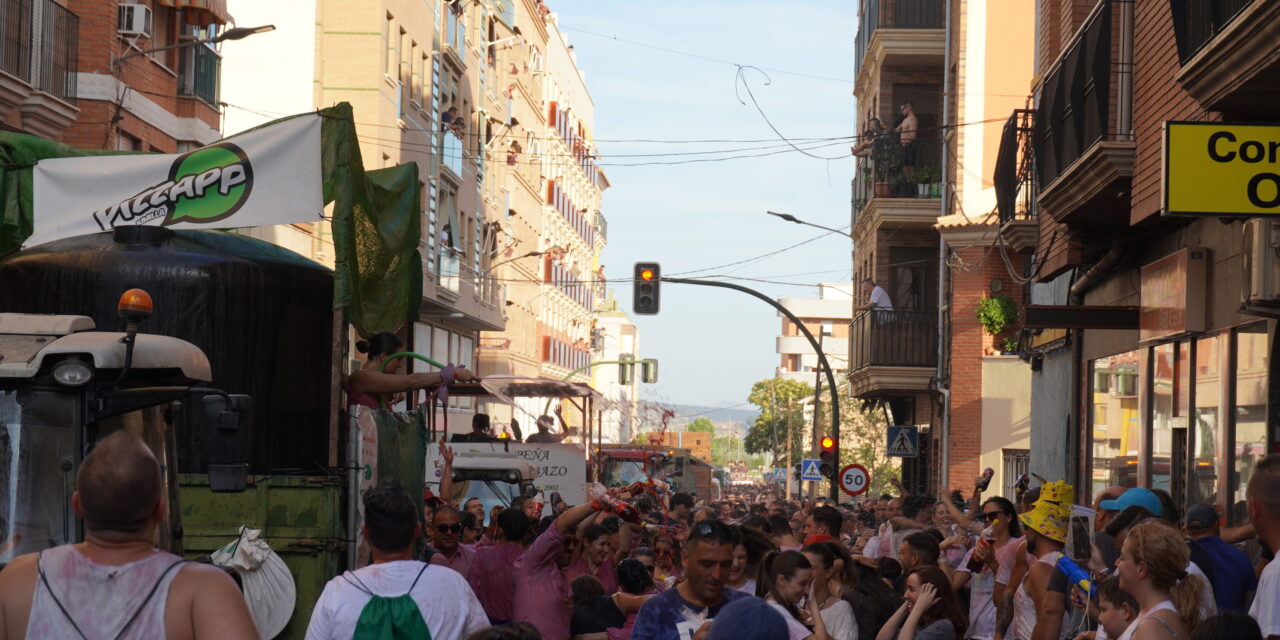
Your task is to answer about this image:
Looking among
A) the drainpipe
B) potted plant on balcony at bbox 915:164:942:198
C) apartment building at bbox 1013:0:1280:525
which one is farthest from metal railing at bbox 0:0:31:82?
potted plant on balcony at bbox 915:164:942:198

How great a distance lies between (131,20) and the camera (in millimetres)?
23859

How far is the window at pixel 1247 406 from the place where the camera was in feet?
Answer: 41.0

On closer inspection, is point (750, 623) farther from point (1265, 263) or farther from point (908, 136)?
point (908, 136)

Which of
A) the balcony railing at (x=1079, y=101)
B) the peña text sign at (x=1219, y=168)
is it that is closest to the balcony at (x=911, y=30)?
the balcony railing at (x=1079, y=101)

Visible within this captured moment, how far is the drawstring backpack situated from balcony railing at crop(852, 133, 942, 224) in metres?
27.5

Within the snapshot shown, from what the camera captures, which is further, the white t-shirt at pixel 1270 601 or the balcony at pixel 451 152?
the balcony at pixel 451 152

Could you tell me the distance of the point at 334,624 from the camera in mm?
5918

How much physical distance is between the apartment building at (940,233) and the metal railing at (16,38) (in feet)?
46.4

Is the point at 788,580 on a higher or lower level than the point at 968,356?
lower

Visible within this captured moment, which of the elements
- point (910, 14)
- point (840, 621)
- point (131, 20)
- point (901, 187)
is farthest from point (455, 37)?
point (840, 621)

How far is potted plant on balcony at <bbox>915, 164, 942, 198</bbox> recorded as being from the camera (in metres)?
33.3

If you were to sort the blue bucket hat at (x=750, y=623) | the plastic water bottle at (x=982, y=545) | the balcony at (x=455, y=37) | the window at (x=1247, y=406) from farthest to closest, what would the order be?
the balcony at (x=455, y=37) < the window at (x=1247, y=406) < the plastic water bottle at (x=982, y=545) < the blue bucket hat at (x=750, y=623)

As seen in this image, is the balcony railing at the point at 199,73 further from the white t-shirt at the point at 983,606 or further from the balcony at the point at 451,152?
the white t-shirt at the point at 983,606

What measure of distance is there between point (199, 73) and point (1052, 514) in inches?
836
